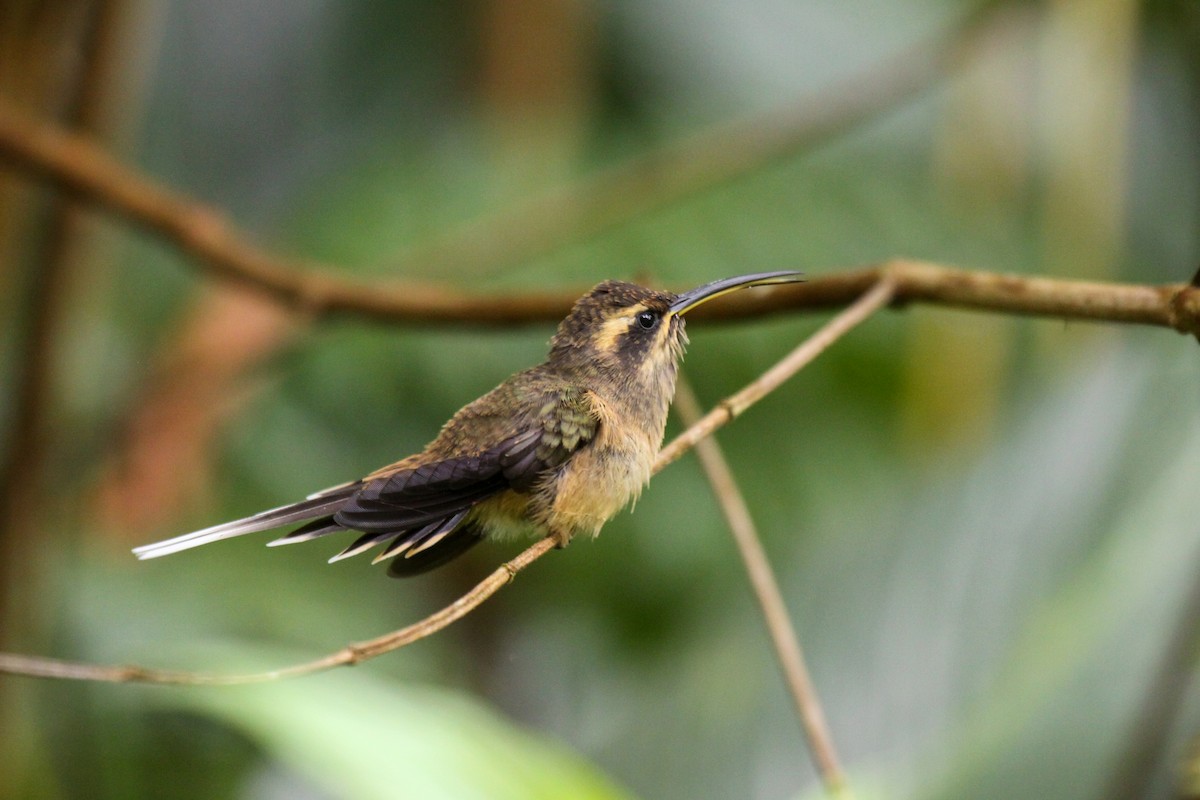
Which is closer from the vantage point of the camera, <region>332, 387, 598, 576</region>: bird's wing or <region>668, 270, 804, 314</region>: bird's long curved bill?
<region>332, 387, 598, 576</region>: bird's wing

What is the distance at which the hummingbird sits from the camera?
118cm

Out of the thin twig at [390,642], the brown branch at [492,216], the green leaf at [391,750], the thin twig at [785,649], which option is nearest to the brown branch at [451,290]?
the brown branch at [492,216]

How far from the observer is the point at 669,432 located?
1844 mm

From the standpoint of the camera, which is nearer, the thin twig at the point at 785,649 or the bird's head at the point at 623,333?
the bird's head at the point at 623,333

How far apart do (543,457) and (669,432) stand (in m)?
0.48

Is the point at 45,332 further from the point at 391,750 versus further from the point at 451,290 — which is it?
the point at 391,750

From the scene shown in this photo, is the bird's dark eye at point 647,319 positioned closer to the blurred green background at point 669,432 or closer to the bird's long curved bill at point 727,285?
the bird's long curved bill at point 727,285

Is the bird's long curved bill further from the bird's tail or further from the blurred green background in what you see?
the blurred green background

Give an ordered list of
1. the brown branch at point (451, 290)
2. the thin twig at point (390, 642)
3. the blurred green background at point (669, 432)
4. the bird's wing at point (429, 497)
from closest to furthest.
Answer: the thin twig at point (390, 642) < the bird's wing at point (429, 497) < the brown branch at point (451, 290) < the blurred green background at point (669, 432)

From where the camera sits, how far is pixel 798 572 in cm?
352

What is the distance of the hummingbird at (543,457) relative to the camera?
118 centimetres

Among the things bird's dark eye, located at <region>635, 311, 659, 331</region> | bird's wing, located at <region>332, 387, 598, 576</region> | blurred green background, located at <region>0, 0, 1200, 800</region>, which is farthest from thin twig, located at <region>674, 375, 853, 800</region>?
bird's wing, located at <region>332, 387, 598, 576</region>

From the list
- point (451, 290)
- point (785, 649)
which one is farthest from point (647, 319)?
point (451, 290)

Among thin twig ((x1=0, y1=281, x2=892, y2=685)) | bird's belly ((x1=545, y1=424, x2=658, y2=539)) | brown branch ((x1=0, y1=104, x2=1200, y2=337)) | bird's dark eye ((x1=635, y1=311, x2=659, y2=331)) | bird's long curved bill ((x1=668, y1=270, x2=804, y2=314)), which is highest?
brown branch ((x1=0, y1=104, x2=1200, y2=337))
